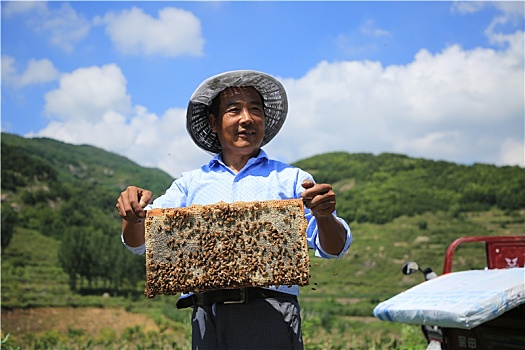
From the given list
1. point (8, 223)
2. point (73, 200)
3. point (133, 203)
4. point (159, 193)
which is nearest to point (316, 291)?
point (159, 193)

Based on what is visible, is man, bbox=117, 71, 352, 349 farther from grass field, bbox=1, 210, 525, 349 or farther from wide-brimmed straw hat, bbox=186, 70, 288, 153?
grass field, bbox=1, 210, 525, 349

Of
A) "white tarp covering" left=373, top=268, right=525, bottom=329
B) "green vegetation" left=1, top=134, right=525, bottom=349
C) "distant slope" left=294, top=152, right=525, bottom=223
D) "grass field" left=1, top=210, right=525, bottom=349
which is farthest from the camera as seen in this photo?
"distant slope" left=294, top=152, right=525, bottom=223

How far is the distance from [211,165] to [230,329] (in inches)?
33.5

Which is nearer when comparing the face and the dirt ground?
the face

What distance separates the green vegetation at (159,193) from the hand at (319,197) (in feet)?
30.7

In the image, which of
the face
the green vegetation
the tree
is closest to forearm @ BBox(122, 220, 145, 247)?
the face

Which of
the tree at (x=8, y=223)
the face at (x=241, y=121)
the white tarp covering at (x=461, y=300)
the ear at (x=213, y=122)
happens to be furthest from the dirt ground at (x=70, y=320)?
the face at (x=241, y=121)

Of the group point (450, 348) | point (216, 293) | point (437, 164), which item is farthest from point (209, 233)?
point (437, 164)

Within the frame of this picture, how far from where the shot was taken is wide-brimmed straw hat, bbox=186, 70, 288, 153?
295cm

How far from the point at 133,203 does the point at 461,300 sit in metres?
2.46

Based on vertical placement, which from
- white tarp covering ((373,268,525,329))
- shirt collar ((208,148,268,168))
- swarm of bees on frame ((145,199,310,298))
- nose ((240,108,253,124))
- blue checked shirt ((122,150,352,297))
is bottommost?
white tarp covering ((373,268,525,329))

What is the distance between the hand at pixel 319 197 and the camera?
7.59 ft

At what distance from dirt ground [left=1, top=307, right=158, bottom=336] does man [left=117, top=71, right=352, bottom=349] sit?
12.9 metres

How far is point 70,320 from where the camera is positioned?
1628cm
